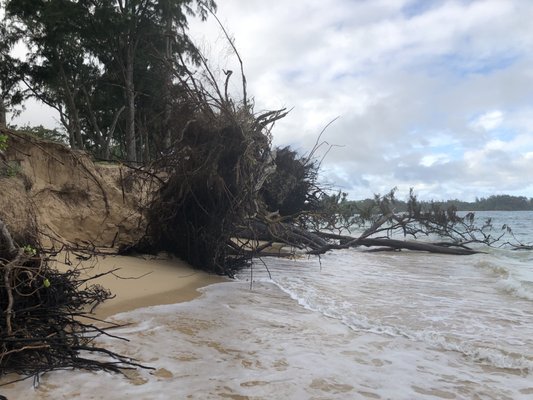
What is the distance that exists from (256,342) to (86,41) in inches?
823

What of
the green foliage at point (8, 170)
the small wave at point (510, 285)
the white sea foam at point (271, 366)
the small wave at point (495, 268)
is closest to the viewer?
the white sea foam at point (271, 366)

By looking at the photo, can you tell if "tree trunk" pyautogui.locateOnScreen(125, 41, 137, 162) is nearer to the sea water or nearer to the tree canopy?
the tree canopy

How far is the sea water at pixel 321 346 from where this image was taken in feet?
Answer: 10.9

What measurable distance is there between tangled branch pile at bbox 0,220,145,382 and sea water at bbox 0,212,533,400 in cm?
17

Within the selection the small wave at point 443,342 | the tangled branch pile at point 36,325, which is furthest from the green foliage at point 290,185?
the tangled branch pile at point 36,325

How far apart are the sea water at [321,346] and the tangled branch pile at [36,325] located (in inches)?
6.7

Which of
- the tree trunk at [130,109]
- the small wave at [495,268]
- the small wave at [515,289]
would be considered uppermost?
the tree trunk at [130,109]

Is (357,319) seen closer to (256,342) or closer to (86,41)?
(256,342)

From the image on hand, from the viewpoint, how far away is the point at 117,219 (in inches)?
362

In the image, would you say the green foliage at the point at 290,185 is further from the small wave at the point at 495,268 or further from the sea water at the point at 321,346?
the sea water at the point at 321,346

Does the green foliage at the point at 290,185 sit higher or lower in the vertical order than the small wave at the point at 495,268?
higher

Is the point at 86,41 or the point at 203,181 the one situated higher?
the point at 86,41

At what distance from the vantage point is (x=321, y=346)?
4.41 m

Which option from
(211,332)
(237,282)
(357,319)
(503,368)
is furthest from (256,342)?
(237,282)
